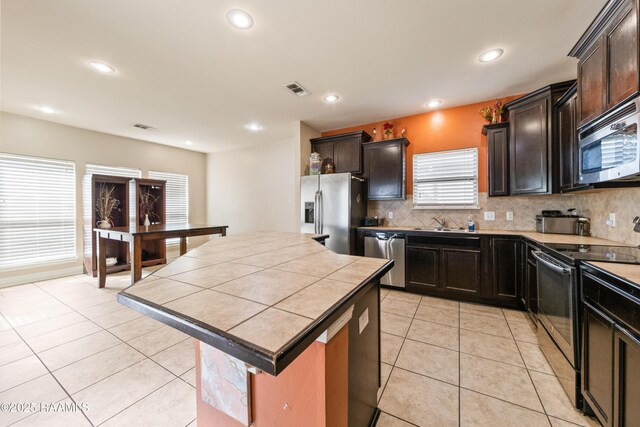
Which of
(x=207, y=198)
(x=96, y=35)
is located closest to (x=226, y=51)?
(x=96, y=35)

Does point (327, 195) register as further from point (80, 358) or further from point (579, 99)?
point (80, 358)

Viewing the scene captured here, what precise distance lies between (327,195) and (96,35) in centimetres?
295

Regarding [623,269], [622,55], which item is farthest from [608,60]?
[623,269]

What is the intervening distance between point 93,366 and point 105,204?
359cm

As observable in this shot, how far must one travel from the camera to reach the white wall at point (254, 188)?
5.46 m

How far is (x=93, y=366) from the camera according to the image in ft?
6.27

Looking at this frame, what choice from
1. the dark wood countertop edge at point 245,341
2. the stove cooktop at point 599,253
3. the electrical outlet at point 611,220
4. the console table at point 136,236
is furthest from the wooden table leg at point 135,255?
the electrical outlet at point 611,220

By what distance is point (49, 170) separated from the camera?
13.6 ft

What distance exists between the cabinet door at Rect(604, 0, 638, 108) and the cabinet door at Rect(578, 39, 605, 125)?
3.0 inches

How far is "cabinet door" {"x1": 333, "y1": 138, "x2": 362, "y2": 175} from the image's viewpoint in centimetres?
410

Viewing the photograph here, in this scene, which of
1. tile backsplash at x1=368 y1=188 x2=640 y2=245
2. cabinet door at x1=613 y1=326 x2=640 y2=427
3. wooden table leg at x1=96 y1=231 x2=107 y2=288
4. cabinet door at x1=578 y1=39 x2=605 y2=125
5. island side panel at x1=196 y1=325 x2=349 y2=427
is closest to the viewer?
island side panel at x1=196 y1=325 x2=349 y2=427

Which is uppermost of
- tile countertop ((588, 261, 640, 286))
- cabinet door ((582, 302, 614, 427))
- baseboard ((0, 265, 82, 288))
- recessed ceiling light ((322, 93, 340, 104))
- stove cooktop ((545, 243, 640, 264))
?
recessed ceiling light ((322, 93, 340, 104))

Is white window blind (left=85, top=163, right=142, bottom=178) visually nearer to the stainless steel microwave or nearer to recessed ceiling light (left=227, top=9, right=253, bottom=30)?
recessed ceiling light (left=227, top=9, right=253, bottom=30)

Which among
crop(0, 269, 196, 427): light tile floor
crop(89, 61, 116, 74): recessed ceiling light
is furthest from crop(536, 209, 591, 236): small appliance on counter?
crop(89, 61, 116, 74): recessed ceiling light
